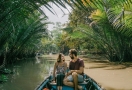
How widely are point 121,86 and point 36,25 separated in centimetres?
1270

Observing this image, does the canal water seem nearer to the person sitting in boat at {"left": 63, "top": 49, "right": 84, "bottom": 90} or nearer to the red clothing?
the person sitting in boat at {"left": 63, "top": 49, "right": 84, "bottom": 90}

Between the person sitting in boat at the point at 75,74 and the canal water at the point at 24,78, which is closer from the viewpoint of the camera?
Result: the person sitting in boat at the point at 75,74

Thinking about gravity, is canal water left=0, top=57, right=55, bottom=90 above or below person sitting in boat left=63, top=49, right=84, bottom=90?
below

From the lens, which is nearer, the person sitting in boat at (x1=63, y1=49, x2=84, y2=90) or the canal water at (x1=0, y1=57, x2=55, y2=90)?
the person sitting in boat at (x1=63, y1=49, x2=84, y2=90)

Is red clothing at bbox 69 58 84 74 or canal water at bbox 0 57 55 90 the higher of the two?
red clothing at bbox 69 58 84 74

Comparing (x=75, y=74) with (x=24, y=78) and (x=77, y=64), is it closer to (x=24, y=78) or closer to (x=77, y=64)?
(x=77, y=64)

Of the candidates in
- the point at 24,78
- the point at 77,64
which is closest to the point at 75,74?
the point at 77,64

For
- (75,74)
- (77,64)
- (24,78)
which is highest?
(77,64)

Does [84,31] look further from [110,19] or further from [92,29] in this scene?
[110,19]

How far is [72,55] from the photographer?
523 cm

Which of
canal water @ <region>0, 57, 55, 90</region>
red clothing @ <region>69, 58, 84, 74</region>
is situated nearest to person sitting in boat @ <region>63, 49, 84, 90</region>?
red clothing @ <region>69, 58, 84, 74</region>

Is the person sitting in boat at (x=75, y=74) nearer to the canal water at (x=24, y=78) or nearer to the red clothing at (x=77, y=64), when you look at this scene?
the red clothing at (x=77, y=64)

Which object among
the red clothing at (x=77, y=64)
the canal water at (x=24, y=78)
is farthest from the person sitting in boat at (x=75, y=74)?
the canal water at (x=24, y=78)

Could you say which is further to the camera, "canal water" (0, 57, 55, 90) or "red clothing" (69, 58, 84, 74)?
"canal water" (0, 57, 55, 90)
